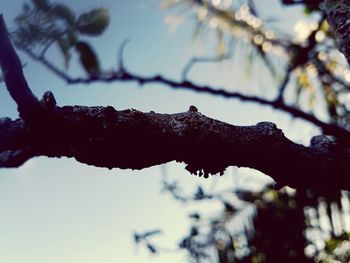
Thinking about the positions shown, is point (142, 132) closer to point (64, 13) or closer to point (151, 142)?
point (151, 142)

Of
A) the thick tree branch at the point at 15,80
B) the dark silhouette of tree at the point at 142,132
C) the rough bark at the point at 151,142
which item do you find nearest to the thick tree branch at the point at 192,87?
the dark silhouette of tree at the point at 142,132

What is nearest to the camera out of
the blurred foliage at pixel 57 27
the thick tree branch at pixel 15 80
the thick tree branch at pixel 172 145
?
the thick tree branch at pixel 15 80

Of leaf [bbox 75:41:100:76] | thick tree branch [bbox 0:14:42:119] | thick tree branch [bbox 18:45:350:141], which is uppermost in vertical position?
leaf [bbox 75:41:100:76]

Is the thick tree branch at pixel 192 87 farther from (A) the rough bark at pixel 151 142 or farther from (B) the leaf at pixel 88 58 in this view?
(A) the rough bark at pixel 151 142

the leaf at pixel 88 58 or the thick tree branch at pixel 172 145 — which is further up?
the leaf at pixel 88 58

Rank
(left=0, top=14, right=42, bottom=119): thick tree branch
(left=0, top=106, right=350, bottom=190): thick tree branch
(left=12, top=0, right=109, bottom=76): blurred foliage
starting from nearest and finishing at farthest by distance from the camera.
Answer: (left=0, top=14, right=42, bottom=119): thick tree branch
(left=0, top=106, right=350, bottom=190): thick tree branch
(left=12, top=0, right=109, bottom=76): blurred foliage

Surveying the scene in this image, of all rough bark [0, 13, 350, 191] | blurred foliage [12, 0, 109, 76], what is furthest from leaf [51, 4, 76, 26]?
rough bark [0, 13, 350, 191]

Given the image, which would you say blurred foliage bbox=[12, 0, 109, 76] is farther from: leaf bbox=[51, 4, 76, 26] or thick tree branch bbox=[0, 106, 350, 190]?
thick tree branch bbox=[0, 106, 350, 190]

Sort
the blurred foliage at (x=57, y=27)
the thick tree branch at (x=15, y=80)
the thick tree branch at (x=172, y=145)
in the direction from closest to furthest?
the thick tree branch at (x=15, y=80)
the thick tree branch at (x=172, y=145)
the blurred foliage at (x=57, y=27)
